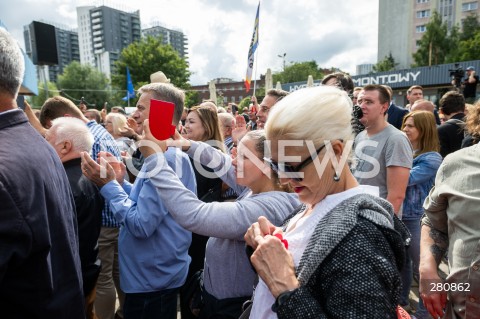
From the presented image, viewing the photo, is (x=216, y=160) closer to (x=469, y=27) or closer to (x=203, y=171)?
(x=203, y=171)

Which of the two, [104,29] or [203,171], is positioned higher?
[104,29]

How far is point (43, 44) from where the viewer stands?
1973 centimetres

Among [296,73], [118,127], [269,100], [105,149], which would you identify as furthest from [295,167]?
[296,73]

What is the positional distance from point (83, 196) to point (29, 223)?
1029 millimetres

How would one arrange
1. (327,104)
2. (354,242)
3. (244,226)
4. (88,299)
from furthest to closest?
1. (88,299)
2. (244,226)
3. (327,104)
4. (354,242)

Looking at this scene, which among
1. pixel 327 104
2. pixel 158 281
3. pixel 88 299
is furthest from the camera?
pixel 88 299

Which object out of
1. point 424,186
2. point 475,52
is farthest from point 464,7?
point 424,186

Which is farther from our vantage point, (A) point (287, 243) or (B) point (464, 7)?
(B) point (464, 7)

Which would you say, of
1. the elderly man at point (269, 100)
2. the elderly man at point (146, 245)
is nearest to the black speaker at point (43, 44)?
the elderly man at point (269, 100)

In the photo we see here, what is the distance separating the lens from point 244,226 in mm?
1622

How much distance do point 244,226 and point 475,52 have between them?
46.1m

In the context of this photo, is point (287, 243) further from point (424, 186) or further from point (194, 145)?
point (424, 186)

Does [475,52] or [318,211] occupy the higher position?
[475,52]

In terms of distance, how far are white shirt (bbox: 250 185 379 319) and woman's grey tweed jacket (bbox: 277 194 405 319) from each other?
65mm
